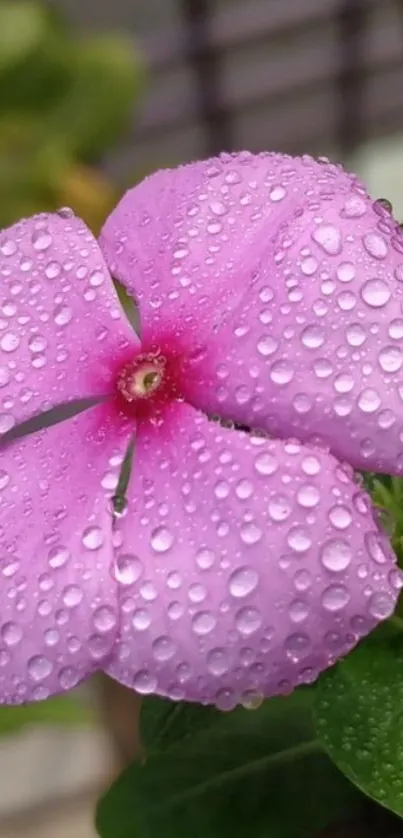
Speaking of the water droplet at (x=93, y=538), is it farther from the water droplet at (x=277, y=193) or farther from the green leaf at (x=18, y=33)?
the green leaf at (x=18, y=33)

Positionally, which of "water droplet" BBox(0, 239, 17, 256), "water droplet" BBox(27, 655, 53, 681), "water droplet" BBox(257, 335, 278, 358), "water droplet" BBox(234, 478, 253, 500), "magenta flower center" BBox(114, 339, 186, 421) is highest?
"water droplet" BBox(0, 239, 17, 256)

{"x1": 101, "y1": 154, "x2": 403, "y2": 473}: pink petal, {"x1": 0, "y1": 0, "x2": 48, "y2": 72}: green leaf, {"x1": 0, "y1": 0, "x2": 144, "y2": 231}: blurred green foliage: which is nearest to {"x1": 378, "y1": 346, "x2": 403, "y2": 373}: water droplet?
{"x1": 101, "y1": 154, "x2": 403, "y2": 473}: pink petal

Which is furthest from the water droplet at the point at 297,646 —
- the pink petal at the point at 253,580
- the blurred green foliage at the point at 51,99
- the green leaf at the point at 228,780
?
the blurred green foliage at the point at 51,99

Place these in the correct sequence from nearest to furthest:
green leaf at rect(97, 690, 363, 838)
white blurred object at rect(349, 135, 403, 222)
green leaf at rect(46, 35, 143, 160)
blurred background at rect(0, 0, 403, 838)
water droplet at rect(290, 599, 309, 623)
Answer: water droplet at rect(290, 599, 309, 623) < green leaf at rect(97, 690, 363, 838) < blurred background at rect(0, 0, 403, 838) < green leaf at rect(46, 35, 143, 160) < white blurred object at rect(349, 135, 403, 222)

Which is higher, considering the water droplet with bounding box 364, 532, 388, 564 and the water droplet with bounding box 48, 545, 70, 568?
the water droplet with bounding box 48, 545, 70, 568

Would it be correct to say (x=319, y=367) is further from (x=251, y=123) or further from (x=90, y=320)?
(x=251, y=123)

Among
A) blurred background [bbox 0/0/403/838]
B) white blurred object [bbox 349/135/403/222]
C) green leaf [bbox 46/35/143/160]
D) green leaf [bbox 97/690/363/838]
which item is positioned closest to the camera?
green leaf [bbox 97/690/363/838]

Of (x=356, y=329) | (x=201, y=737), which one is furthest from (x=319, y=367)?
(x=201, y=737)

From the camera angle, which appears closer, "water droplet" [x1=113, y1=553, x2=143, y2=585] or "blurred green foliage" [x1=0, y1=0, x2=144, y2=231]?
"water droplet" [x1=113, y1=553, x2=143, y2=585]

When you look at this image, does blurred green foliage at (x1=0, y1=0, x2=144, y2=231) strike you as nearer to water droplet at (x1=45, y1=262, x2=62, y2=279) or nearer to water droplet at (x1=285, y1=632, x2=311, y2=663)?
water droplet at (x1=45, y1=262, x2=62, y2=279)
